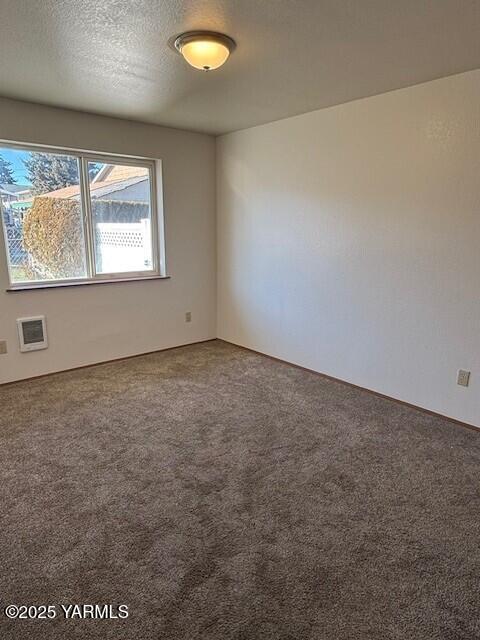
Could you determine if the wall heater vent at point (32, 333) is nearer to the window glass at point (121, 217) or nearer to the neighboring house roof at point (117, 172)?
the window glass at point (121, 217)

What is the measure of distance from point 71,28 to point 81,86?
92 cm

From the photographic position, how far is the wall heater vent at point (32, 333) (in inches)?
141

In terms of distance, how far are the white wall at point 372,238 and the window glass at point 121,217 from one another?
956mm

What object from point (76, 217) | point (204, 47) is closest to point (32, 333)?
point (76, 217)

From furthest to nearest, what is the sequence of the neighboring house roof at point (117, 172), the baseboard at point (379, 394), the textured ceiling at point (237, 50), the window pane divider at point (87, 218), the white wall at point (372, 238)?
the neighboring house roof at point (117, 172) → the window pane divider at point (87, 218) → the baseboard at point (379, 394) → the white wall at point (372, 238) → the textured ceiling at point (237, 50)

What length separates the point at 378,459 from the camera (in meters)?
2.49

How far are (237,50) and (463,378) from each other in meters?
2.54

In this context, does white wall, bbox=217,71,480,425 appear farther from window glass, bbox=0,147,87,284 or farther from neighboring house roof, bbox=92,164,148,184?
window glass, bbox=0,147,87,284

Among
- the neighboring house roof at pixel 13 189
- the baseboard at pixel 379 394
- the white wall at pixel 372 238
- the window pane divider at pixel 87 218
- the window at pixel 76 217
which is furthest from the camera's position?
the window pane divider at pixel 87 218

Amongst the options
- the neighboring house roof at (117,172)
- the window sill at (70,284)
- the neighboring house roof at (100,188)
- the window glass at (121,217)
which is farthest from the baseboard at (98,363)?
the neighboring house roof at (117,172)

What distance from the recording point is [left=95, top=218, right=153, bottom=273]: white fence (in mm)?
4051

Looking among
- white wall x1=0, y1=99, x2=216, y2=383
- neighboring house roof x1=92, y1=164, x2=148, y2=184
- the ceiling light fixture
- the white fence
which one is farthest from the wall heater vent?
the ceiling light fixture

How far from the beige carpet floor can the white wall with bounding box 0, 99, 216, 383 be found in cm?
66

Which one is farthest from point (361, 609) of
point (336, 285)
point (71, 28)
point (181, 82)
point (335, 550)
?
point (181, 82)
